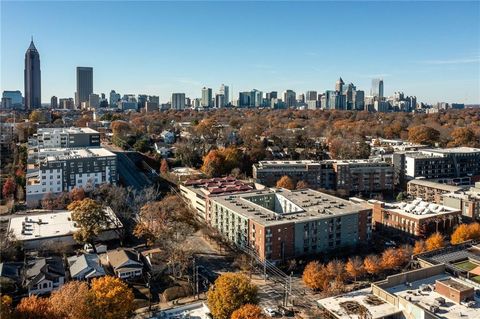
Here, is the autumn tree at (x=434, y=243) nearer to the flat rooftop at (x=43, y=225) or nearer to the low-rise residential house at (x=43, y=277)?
the flat rooftop at (x=43, y=225)

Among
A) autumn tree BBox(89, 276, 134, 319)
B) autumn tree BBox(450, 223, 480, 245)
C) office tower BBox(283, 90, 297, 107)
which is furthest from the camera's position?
office tower BBox(283, 90, 297, 107)

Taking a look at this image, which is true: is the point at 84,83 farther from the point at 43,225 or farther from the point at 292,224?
the point at 292,224

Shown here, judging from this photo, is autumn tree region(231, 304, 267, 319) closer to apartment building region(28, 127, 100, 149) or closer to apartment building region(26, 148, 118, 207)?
apartment building region(26, 148, 118, 207)

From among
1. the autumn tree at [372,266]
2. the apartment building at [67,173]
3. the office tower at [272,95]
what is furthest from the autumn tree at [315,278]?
the office tower at [272,95]

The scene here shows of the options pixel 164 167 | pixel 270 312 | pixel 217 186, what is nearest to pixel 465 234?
pixel 270 312

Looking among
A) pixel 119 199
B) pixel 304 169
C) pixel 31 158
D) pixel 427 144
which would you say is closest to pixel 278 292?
pixel 119 199

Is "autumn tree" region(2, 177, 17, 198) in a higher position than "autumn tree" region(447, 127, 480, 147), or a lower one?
lower

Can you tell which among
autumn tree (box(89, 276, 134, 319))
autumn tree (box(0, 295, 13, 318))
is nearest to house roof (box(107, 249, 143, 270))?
autumn tree (box(89, 276, 134, 319))
